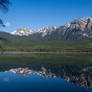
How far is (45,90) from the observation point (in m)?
21.7

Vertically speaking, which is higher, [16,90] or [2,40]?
[2,40]

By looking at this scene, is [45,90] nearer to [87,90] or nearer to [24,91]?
[24,91]

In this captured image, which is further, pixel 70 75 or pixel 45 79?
pixel 70 75

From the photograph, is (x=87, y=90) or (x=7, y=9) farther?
(x=87, y=90)

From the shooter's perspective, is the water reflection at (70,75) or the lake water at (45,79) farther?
the water reflection at (70,75)

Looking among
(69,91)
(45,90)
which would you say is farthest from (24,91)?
(69,91)

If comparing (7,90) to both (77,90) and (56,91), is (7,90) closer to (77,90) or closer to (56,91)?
(56,91)

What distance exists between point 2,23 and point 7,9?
1047 millimetres

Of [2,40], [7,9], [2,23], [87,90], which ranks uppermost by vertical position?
[7,9]

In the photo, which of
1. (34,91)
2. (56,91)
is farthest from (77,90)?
(34,91)

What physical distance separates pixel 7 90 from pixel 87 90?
9.20 meters

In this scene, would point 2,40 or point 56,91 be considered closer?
point 2,40

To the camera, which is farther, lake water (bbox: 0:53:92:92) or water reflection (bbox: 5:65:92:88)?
water reflection (bbox: 5:65:92:88)

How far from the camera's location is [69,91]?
21.4 m
